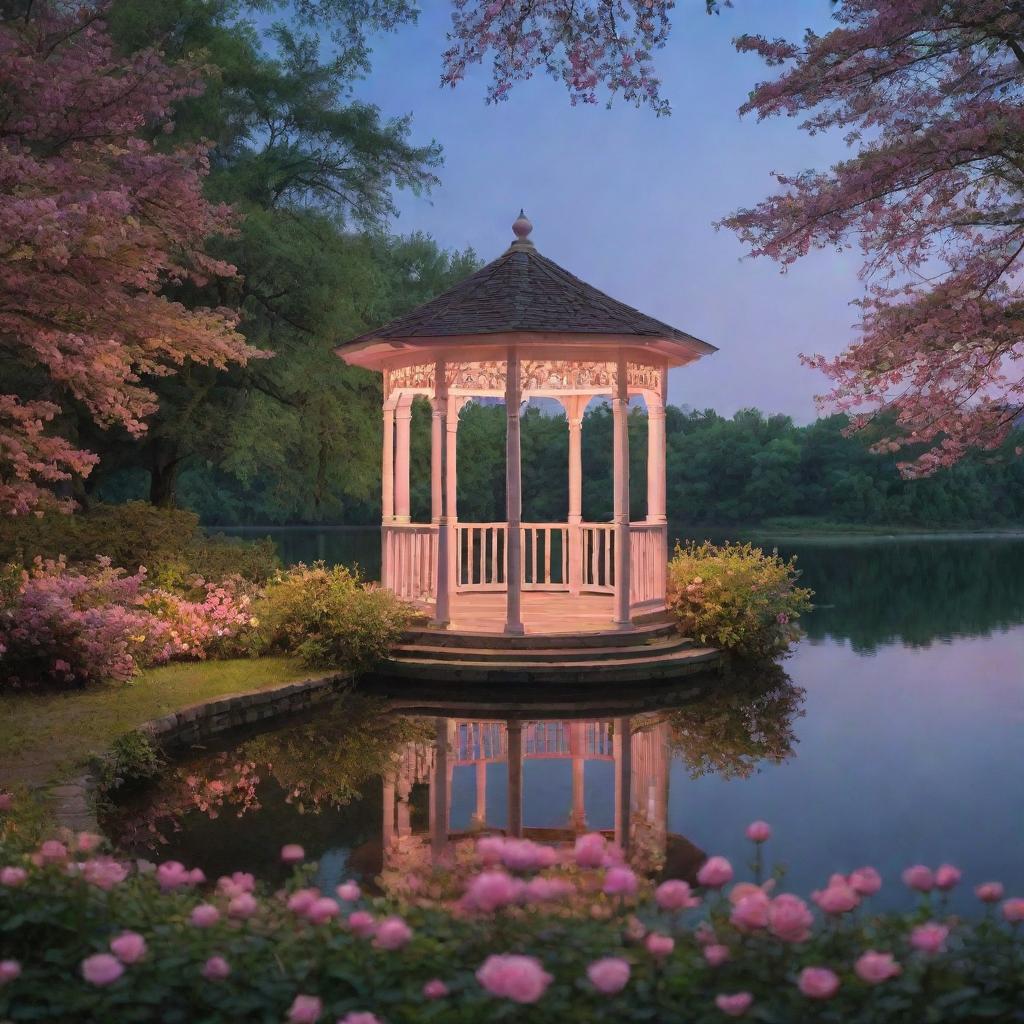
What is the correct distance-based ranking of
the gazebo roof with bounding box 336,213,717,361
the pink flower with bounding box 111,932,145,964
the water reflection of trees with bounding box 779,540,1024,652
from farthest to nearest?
the water reflection of trees with bounding box 779,540,1024,652
the gazebo roof with bounding box 336,213,717,361
the pink flower with bounding box 111,932,145,964

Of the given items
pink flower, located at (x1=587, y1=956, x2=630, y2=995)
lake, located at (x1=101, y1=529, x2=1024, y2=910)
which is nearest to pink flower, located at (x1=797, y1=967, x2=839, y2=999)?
pink flower, located at (x1=587, y1=956, x2=630, y2=995)

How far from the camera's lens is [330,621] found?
35.2 ft

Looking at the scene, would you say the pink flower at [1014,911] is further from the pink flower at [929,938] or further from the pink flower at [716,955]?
the pink flower at [716,955]

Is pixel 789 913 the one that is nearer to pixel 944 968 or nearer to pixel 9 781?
pixel 944 968

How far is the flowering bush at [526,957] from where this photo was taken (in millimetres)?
2555

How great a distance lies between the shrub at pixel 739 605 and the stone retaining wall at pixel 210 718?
144 inches

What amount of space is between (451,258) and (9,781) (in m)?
21.2

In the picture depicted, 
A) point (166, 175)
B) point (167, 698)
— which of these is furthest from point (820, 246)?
point (167, 698)

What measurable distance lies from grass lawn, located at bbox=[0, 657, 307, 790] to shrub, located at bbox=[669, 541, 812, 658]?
4.09 meters

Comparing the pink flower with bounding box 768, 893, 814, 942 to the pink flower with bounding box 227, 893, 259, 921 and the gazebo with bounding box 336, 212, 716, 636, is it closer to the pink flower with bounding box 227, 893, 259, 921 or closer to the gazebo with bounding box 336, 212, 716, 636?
the pink flower with bounding box 227, 893, 259, 921

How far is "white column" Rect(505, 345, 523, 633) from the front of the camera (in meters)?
11.3

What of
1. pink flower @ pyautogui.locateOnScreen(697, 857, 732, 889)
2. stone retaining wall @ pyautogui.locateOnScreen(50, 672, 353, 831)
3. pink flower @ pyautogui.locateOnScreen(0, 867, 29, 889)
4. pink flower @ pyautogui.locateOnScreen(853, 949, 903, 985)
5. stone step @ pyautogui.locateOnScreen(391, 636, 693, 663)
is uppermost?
pink flower @ pyautogui.locateOnScreen(697, 857, 732, 889)

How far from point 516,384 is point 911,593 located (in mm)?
14963

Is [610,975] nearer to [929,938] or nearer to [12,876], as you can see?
[929,938]
